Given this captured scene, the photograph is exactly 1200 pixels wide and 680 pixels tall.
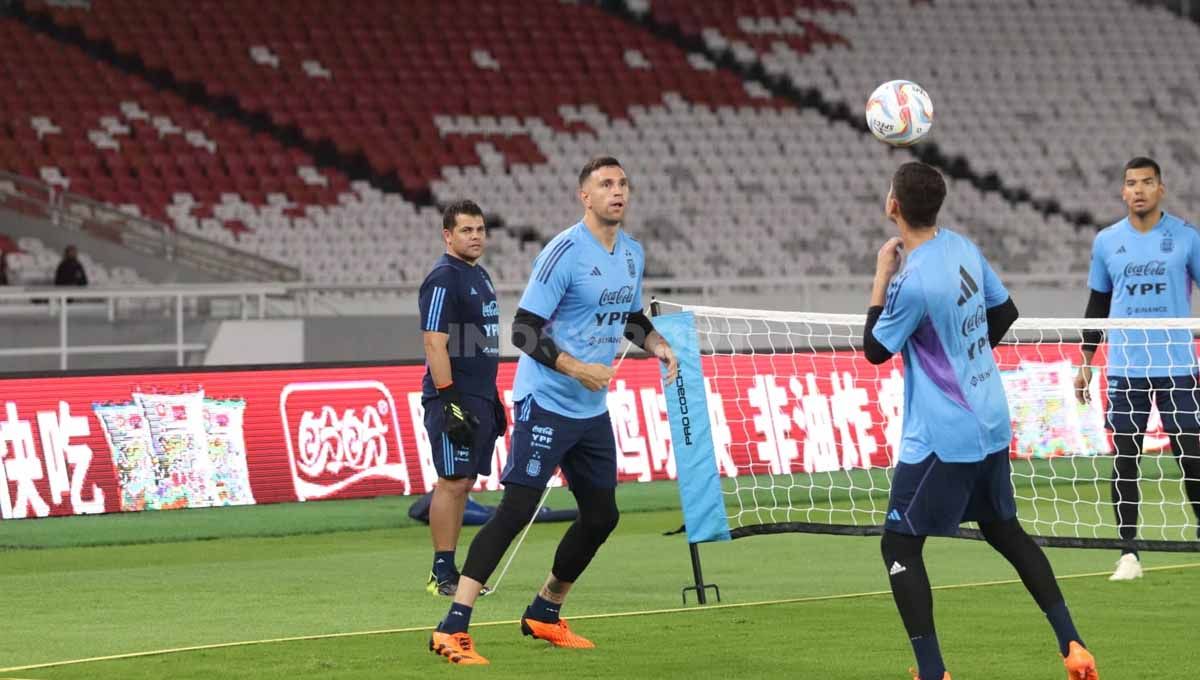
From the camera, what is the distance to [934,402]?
6.51m

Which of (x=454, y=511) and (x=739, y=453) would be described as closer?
(x=454, y=511)

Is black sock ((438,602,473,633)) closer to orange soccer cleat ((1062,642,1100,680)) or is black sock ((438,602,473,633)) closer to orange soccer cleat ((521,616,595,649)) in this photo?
orange soccer cleat ((521,616,595,649))

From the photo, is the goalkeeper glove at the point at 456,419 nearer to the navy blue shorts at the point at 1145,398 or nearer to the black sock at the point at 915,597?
the black sock at the point at 915,597

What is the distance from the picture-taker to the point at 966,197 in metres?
31.7

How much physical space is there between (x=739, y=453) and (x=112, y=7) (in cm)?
1870

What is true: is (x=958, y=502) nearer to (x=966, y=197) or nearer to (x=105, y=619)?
(x=105, y=619)

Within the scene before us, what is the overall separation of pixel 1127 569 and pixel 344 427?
22.6 feet

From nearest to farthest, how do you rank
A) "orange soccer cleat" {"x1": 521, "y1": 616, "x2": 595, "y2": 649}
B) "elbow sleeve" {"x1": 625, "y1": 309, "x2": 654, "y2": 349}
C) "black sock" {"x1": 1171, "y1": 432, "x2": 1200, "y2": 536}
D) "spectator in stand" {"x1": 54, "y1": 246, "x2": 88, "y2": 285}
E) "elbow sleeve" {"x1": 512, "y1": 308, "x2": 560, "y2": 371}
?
1. "elbow sleeve" {"x1": 512, "y1": 308, "x2": 560, "y2": 371}
2. "orange soccer cleat" {"x1": 521, "y1": 616, "x2": 595, "y2": 649}
3. "elbow sleeve" {"x1": 625, "y1": 309, "x2": 654, "y2": 349}
4. "black sock" {"x1": 1171, "y1": 432, "x2": 1200, "y2": 536}
5. "spectator in stand" {"x1": 54, "y1": 246, "x2": 88, "y2": 285}

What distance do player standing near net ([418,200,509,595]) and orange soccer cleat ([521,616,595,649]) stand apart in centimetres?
175

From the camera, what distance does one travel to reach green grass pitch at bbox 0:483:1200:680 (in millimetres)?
7375

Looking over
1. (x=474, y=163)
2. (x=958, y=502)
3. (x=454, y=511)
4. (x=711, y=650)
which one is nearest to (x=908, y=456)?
(x=958, y=502)

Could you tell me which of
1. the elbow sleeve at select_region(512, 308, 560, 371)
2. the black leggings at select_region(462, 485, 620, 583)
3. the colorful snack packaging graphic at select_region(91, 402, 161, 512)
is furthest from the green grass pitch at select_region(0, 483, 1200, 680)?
the elbow sleeve at select_region(512, 308, 560, 371)

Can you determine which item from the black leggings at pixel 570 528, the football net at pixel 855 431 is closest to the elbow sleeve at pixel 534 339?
the black leggings at pixel 570 528

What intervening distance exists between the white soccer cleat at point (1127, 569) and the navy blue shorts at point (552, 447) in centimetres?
328
